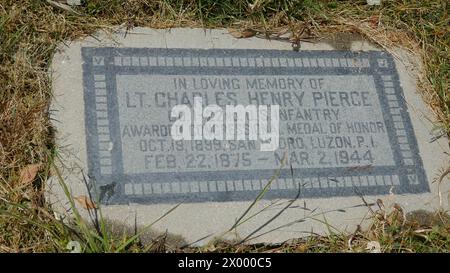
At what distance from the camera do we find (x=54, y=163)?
2850 millimetres

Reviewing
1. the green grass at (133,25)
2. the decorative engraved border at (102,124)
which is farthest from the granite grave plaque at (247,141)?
the green grass at (133,25)

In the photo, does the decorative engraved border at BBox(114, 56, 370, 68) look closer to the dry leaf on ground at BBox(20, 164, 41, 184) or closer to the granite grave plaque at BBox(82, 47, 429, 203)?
the granite grave plaque at BBox(82, 47, 429, 203)

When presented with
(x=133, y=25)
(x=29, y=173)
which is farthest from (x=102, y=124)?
(x=133, y=25)

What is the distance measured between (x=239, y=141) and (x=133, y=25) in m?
0.72

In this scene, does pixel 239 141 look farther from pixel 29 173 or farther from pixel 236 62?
pixel 29 173

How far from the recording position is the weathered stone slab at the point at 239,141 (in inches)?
113

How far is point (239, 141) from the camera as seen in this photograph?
3.02 m

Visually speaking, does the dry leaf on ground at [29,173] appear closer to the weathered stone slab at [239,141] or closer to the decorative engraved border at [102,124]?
the weathered stone slab at [239,141]

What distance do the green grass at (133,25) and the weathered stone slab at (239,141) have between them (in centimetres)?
7

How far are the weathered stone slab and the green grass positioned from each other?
7 cm

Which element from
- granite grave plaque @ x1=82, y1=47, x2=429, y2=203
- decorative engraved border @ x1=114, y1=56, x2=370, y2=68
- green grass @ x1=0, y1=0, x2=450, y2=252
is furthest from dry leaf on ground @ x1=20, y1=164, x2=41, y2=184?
decorative engraved border @ x1=114, y1=56, x2=370, y2=68
